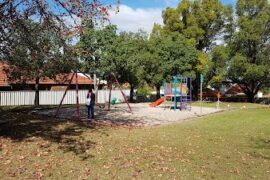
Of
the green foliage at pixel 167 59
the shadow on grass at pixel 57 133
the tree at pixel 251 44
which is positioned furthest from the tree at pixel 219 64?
the shadow on grass at pixel 57 133

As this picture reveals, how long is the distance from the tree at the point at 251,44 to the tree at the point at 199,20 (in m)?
2.27

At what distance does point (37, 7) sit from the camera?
12.7 m

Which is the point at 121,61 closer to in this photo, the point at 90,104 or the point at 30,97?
the point at 30,97

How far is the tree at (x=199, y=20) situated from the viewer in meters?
46.3

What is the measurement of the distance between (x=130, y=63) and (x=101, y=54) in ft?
8.65

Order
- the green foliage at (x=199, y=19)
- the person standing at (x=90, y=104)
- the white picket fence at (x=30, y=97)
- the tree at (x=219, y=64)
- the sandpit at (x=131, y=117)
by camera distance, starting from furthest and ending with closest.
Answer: the green foliage at (x=199, y=19) → the tree at (x=219, y=64) → the white picket fence at (x=30, y=97) → the person standing at (x=90, y=104) → the sandpit at (x=131, y=117)

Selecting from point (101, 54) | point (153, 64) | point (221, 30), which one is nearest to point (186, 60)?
point (153, 64)

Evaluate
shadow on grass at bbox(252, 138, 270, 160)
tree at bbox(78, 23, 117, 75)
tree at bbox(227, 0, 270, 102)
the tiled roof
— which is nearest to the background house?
the tiled roof

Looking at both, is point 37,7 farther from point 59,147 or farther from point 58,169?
point 58,169

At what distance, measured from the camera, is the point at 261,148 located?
12141 millimetres

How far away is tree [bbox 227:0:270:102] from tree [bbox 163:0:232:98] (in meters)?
2.27

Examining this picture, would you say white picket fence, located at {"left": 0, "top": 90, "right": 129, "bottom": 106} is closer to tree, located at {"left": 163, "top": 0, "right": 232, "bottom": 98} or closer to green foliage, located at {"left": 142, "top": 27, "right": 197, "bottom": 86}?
green foliage, located at {"left": 142, "top": 27, "right": 197, "bottom": 86}

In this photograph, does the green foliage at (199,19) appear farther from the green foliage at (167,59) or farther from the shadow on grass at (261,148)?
the shadow on grass at (261,148)

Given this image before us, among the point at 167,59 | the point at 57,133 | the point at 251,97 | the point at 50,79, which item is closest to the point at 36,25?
the point at 57,133
